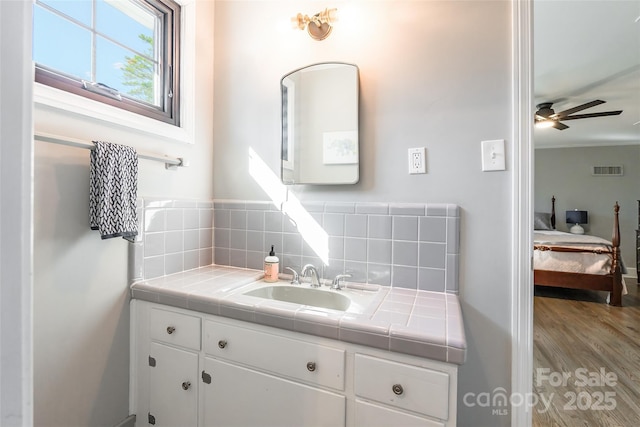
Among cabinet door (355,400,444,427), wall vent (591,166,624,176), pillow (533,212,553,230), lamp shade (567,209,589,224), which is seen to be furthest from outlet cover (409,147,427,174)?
wall vent (591,166,624,176)

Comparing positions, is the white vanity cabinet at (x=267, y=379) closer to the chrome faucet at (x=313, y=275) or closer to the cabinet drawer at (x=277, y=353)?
the cabinet drawer at (x=277, y=353)

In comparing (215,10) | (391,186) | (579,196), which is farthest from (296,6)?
(579,196)

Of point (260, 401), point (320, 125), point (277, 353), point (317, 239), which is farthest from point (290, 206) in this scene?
point (260, 401)

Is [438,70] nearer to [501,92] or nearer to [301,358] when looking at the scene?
[501,92]

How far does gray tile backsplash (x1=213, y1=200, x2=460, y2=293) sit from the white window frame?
1.55 feet

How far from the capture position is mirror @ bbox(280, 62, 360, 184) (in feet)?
4.63

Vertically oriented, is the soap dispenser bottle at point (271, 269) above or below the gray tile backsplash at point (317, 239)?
below

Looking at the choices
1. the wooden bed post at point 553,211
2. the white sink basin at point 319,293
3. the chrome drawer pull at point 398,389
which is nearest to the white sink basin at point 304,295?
the white sink basin at point 319,293

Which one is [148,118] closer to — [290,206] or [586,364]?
[290,206]

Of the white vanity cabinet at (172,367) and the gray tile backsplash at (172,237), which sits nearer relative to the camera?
the white vanity cabinet at (172,367)

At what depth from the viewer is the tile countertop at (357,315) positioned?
2.70 ft

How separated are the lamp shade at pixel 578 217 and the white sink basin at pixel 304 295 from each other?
5943mm

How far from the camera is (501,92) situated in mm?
1177

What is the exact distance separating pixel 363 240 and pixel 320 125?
62cm
